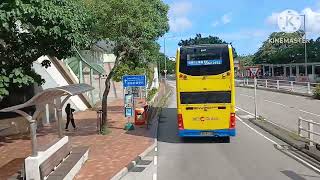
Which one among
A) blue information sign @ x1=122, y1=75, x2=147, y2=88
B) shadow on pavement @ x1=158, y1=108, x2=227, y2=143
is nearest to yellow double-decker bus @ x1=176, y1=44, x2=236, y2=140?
shadow on pavement @ x1=158, y1=108, x2=227, y2=143

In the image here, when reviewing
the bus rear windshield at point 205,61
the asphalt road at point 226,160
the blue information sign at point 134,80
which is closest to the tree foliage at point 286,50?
the blue information sign at point 134,80

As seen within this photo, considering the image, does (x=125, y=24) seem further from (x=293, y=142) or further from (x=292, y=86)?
(x=292, y=86)

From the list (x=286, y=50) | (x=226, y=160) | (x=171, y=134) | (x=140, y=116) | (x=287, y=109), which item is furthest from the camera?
(x=286, y=50)

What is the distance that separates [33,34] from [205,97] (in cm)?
766

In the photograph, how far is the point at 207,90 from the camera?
20828mm

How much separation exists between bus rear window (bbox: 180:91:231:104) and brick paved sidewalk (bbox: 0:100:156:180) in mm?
2391

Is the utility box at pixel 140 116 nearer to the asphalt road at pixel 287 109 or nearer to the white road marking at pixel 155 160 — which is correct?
the asphalt road at pixel 287 109

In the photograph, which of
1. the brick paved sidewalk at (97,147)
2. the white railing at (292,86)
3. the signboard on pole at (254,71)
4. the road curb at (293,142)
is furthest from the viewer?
the white railing at (292,86)

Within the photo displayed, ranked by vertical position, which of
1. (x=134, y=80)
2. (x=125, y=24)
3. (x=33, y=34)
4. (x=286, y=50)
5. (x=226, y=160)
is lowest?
(x=226, y=160)

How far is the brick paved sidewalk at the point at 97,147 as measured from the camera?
14.9 metres

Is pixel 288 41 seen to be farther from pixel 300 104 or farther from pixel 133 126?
pixel 133 126

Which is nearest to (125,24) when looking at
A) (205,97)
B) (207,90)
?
(207,90)

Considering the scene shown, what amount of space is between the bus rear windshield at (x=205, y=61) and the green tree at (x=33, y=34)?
15.0ft

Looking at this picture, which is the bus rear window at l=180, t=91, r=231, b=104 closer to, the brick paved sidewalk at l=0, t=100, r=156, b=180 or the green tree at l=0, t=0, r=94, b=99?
the brick paved sidewalk at l=0, t=100, r=156, b=180
